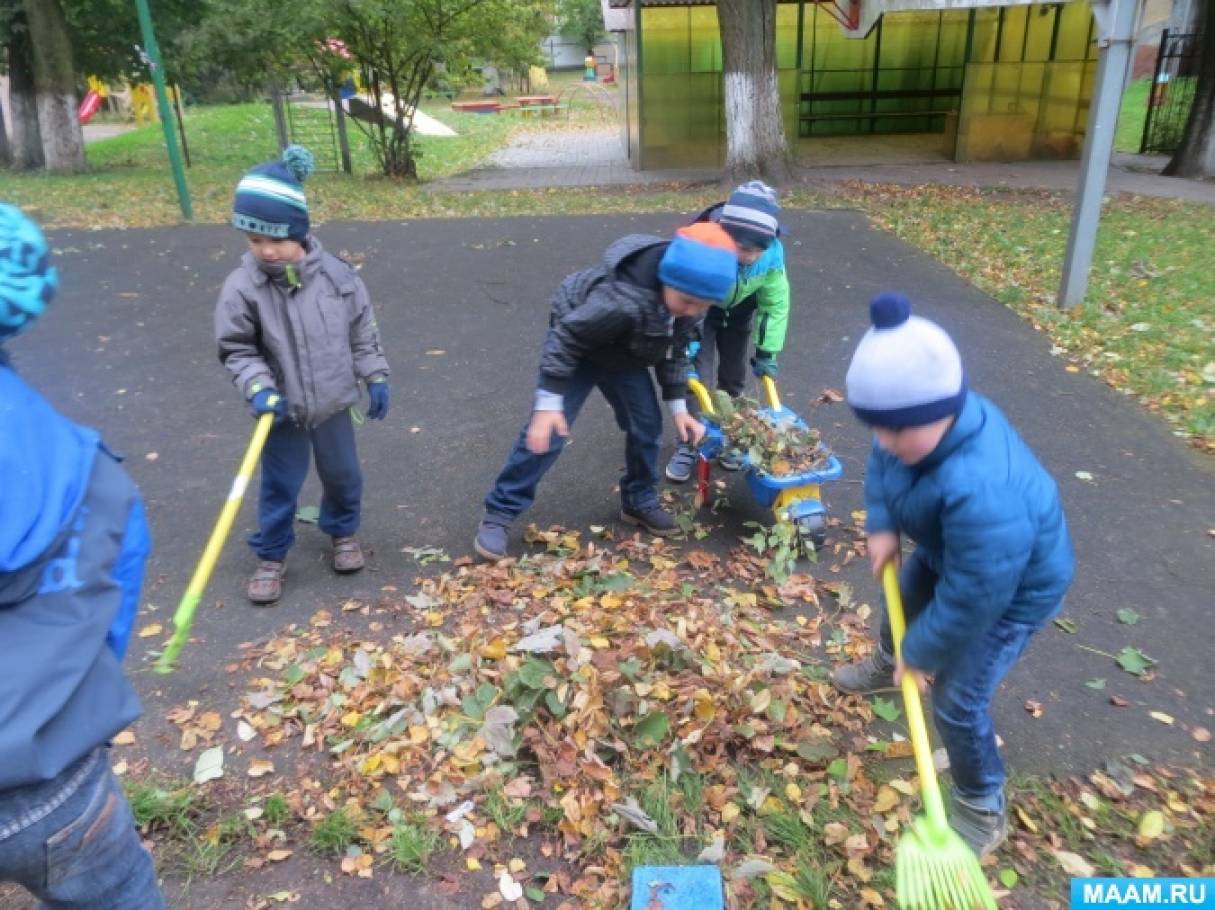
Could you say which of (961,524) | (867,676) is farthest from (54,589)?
(867,676)

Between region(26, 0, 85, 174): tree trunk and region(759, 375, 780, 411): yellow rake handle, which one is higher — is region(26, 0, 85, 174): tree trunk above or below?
above

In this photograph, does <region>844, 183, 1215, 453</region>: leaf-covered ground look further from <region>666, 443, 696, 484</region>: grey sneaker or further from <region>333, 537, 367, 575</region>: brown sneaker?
<region>333, 537, 367, 575</region>: brown sneaker

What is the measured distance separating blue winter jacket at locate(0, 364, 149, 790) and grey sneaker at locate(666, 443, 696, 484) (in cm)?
348

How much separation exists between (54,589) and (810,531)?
3.13 metres

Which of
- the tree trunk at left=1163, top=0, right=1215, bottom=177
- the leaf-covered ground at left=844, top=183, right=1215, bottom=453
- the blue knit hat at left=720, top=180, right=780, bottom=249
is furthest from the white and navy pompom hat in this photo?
the tree trunk at left=1163, top=0, right=1215, bottom=177

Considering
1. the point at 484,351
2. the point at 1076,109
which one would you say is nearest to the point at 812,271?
the point at 484,351

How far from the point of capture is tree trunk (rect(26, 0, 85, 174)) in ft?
50.5

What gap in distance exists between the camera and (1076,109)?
56.4 feet

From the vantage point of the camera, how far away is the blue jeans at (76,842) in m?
1.56

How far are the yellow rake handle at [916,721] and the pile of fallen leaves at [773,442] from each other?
1.31m

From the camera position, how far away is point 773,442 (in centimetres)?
407

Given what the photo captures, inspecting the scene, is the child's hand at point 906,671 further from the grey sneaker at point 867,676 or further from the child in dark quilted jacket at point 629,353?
the child in dark quilted jacket at point 629,353

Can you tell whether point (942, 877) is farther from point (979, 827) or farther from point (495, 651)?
point (495, 651)

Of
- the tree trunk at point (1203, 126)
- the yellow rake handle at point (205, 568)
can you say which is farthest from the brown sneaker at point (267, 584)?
the tree trunk at point (1203, 126)
